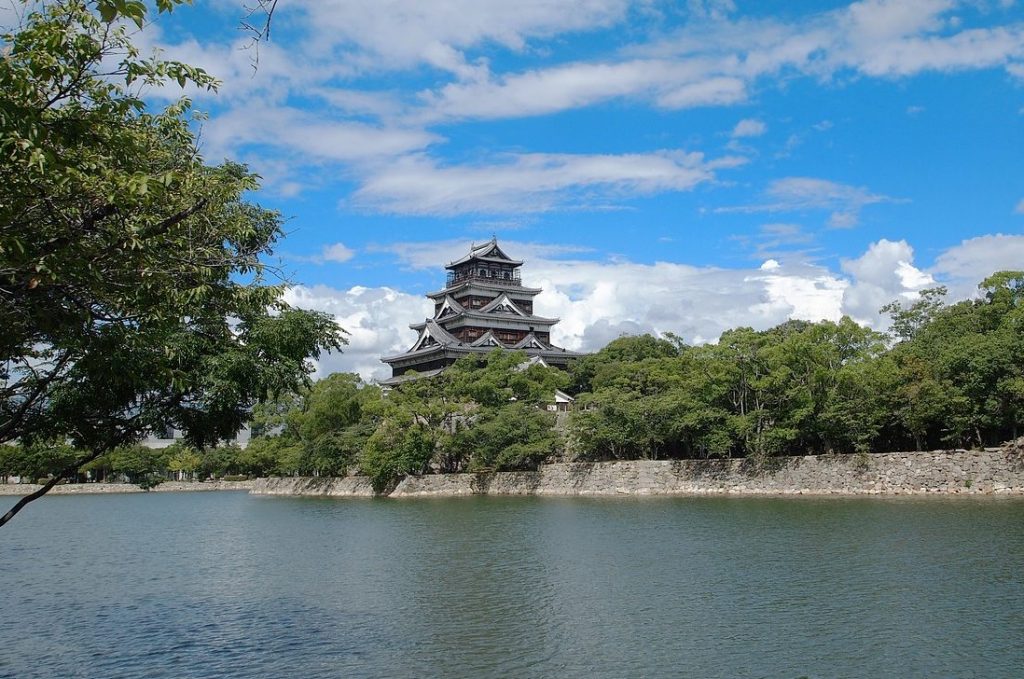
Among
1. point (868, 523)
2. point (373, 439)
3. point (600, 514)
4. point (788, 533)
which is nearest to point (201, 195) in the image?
point (788, 533)

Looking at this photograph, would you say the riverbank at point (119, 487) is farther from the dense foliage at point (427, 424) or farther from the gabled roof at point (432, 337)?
the gabled roof at point (432, 337)

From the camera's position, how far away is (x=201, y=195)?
6.29 metres

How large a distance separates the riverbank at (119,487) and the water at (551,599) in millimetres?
37912

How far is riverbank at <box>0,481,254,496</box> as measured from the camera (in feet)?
189

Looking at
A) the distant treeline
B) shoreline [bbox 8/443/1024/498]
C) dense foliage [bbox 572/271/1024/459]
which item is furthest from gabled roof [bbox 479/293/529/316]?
dense foliage [bbox 572/271/1024/459]

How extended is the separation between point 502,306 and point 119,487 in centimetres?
3064

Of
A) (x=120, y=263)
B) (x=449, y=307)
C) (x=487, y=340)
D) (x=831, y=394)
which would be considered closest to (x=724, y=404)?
(x=831, y=394)

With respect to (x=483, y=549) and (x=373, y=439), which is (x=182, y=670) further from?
(x=373, y=439)

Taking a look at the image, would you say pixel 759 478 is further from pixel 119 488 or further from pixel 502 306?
pixel 119 488

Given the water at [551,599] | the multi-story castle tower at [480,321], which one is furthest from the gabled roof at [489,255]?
the water at [551,599]

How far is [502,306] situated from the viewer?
57000 mm

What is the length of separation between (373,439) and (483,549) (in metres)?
22.5

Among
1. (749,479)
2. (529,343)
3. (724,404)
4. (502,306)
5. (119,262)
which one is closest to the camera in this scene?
(119,262)

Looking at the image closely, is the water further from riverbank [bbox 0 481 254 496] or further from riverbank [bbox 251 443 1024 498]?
riverbank [bbox 0 481 254 496]
